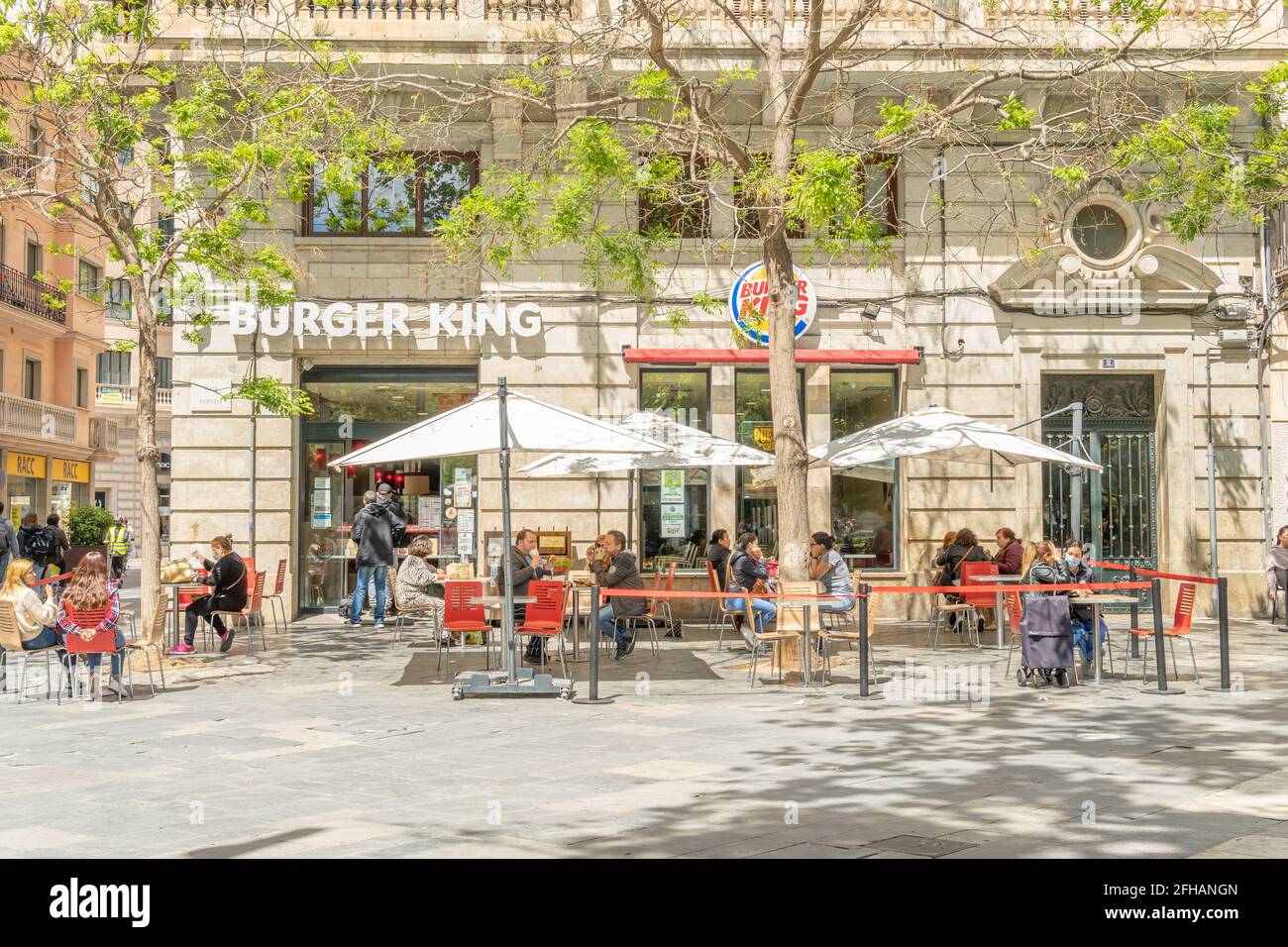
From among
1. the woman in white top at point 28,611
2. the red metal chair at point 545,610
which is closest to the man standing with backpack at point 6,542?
the woman in white top at point 28,611

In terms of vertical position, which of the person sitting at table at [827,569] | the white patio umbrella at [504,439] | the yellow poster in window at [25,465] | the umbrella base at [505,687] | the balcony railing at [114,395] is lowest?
the umbrella base at [505,687]

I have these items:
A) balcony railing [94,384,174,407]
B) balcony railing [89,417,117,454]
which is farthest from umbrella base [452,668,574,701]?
balcony railing [94,384,174,407]

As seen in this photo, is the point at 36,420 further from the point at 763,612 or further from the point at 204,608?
the point at 763,612

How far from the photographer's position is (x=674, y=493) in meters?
19.7

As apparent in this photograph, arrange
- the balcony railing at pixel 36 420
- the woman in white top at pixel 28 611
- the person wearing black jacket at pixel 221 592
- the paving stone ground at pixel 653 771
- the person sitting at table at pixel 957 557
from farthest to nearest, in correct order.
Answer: the balcony railing at pixel 36 420
the person sitting at table at pixel 957 557
the person wearing black jacket at pixel 221 592
the woman in white top at pixel 28 611
the paving stone ground at pixel 653 771

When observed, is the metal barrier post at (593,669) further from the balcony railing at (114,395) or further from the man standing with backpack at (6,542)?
the balcony railing at (114,395)

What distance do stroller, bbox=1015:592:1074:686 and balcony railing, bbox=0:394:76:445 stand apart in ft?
107

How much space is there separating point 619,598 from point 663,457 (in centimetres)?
185

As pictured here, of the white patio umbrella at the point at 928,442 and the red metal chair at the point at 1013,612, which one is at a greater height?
the white patio umbrella at the point at 928,442

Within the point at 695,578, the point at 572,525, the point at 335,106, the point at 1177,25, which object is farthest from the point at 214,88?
the point at 1177,25

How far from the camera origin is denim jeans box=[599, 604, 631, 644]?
578 inches

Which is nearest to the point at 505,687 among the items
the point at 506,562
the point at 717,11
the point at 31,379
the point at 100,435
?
the point at 506,562

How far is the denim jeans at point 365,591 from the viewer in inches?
727

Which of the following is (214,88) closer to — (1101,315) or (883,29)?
(883,29)
